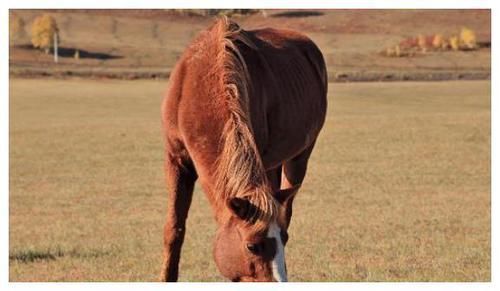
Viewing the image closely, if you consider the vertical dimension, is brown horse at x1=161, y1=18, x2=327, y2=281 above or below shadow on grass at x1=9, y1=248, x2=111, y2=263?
above

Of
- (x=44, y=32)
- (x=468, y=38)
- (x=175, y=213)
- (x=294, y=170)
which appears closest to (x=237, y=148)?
(x=175, y=213)

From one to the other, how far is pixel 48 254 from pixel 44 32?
66448mm

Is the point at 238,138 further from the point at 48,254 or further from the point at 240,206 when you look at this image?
the point at 48,254

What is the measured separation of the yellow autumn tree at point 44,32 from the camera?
2965 inches

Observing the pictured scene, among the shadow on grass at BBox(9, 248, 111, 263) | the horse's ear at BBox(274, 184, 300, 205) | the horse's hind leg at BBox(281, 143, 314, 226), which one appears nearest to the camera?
the horse's ear at BBox(274, 184, 300, 205)

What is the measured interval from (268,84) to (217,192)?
1.64m

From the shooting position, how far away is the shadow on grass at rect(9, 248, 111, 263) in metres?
11.1

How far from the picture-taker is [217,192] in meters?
5.38

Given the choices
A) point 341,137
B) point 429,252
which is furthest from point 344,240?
point 341,137

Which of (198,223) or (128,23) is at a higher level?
(198,223)

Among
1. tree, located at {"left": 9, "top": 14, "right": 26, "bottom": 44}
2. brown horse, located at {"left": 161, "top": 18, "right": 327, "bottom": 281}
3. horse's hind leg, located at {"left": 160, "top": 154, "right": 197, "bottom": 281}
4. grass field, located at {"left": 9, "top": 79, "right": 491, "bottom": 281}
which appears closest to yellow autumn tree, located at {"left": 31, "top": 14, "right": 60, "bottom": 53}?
tree, located at {"left": 9, "top": 14, "right": 26, "bottom": 44}

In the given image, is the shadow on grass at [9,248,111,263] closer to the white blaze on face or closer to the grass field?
the grass field

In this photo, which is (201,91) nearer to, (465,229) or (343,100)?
(465,229)

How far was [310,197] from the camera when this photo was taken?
20156 millimetres
